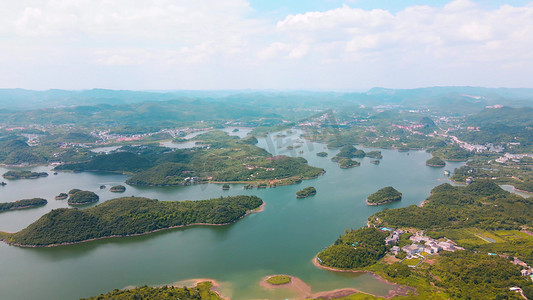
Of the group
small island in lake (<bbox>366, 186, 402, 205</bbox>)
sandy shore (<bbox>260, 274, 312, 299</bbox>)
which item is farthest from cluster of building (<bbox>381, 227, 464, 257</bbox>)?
small island in lake (<bbox>366, 186, 402, 205</bbox>)

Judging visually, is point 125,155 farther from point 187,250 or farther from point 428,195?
point 428,195

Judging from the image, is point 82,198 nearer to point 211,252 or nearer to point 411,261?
point 211,252

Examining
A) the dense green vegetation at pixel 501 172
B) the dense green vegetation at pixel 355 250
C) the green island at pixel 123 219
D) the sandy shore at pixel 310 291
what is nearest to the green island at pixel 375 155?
the dense green vegetation at pixel 501 172

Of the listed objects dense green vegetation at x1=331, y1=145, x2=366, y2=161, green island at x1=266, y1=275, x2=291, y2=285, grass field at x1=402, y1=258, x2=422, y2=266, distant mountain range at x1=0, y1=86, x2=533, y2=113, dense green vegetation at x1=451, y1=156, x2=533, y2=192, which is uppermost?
distant mountain range at x1=0, y1=86, x2=533, y2=113

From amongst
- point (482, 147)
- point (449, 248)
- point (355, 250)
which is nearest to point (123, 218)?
point (355, 250)

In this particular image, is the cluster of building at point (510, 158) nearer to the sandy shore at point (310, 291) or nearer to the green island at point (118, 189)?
the sandy shore at point (310, 291)

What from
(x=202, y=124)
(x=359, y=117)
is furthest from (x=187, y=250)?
(x=359, y=117)

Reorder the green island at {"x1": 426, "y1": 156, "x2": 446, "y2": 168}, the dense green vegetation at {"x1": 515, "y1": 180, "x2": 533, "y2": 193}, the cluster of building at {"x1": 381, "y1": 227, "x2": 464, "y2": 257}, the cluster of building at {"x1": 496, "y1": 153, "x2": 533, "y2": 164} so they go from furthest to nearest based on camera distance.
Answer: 1. the cluster of building at {"x1": 496, "y1": 153, "x2": 533, "y2": 164}
2. the green island at {"x1": 426, "y1": 156, "x2": 446, "y2": 168}
3. the dense green vegetation at {"x1": 515, "y1": 180, "x2": 533, "y2": 193}
4. the cluster of building at {"x1": 381, "y1": 227, "x2": 464, "y2": 257}

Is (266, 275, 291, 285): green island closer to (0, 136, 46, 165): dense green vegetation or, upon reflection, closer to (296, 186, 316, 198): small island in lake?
(296, 186, 316, 198): small island in lake
